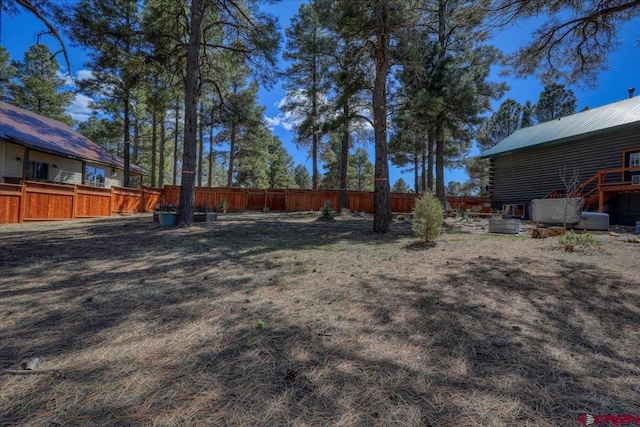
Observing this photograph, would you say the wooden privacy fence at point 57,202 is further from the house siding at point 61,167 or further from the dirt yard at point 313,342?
the dirt yard at point 313,342

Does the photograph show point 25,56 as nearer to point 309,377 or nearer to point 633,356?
point 309,377

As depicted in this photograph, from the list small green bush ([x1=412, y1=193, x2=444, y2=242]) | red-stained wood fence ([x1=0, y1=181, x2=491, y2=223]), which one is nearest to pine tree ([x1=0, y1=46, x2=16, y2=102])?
red-stained wood fence ([x1=0, y1=181, x2=491, y2=223])

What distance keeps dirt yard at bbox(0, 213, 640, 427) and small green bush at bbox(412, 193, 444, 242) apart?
73.8 inches

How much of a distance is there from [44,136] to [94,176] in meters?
3.37

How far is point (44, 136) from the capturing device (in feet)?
47.0

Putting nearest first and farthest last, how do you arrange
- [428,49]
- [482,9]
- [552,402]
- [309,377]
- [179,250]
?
[552,402], [309,377], [179,250], [482,9], [428,49]

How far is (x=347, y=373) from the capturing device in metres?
1.68

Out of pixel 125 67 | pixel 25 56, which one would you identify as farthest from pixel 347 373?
pixel 25 56

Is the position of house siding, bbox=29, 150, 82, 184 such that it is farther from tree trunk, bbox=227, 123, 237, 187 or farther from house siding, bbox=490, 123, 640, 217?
house siding, bbox=490, 123, 640, 217

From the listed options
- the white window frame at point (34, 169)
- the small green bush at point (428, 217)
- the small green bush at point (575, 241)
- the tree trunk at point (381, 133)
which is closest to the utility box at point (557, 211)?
the small green bush at point (575, 241)

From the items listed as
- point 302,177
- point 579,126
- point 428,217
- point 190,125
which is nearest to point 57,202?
point 190,125

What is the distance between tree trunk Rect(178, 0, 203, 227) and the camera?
7629mm

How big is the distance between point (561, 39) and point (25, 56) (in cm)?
3048

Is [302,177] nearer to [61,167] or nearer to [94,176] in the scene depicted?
[94,176]
